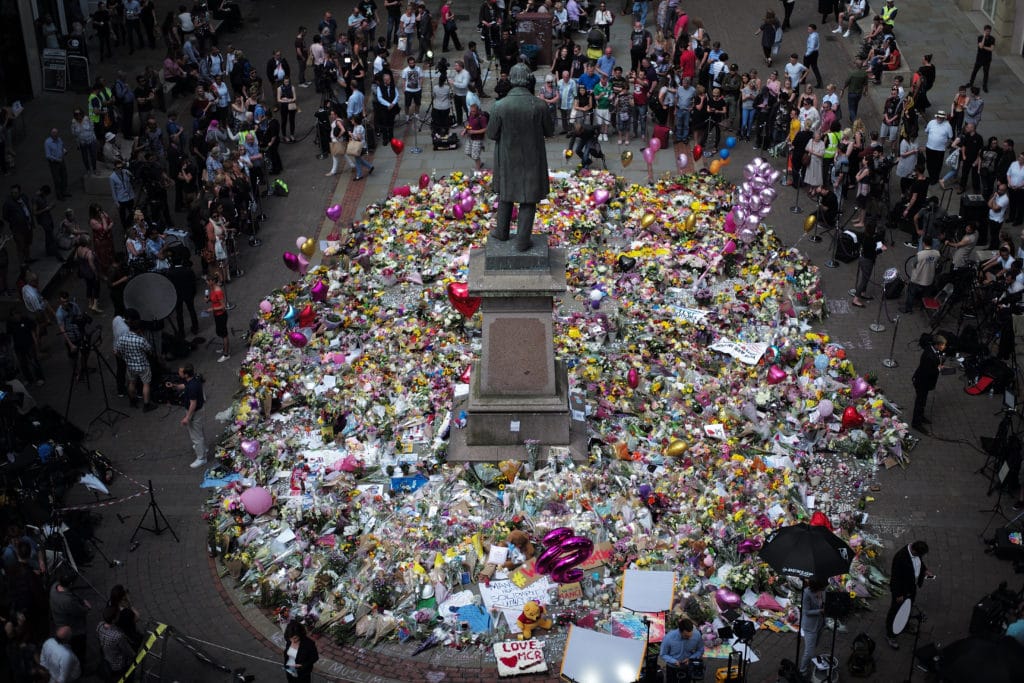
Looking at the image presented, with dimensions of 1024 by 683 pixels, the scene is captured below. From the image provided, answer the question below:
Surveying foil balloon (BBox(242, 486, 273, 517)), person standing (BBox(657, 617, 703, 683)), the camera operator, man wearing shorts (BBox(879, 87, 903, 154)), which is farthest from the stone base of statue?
man wearing shorts (BBox(879, 87, 903, 154))

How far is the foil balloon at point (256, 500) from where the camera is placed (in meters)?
15.5

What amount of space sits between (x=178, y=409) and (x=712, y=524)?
28.0 feet

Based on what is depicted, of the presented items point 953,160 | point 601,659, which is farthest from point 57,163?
point 953,160

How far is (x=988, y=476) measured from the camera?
16.7 meters

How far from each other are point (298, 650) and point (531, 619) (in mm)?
2899

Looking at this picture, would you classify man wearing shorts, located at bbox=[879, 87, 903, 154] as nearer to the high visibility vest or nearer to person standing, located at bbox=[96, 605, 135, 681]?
the high visibility vest

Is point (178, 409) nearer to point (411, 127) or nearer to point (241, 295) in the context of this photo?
point (241, 295)

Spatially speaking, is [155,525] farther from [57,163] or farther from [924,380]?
[57,163]

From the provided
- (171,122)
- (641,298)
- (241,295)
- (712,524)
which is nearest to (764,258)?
(641,298)

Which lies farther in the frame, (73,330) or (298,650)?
(73,330)

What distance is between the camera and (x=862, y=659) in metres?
13.5

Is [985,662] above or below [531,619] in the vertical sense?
above

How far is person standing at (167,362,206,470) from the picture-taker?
16.7 metres

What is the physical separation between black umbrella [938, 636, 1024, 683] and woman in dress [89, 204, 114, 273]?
52.5 ft
